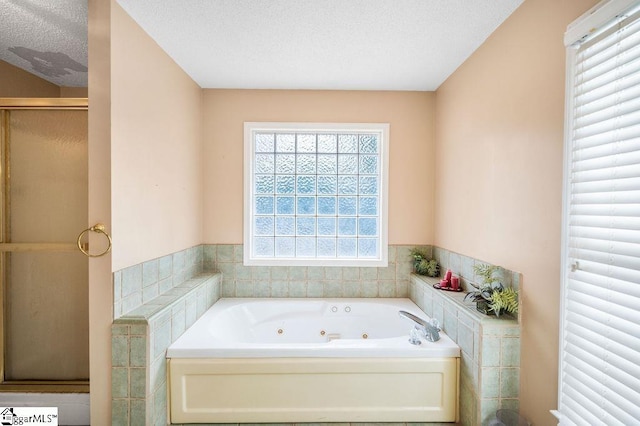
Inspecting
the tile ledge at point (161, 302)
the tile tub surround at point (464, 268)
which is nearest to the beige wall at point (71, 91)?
the tile ledge at point (161, 302)

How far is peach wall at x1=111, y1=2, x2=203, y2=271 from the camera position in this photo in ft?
5.39

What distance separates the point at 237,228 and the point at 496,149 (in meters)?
2.15

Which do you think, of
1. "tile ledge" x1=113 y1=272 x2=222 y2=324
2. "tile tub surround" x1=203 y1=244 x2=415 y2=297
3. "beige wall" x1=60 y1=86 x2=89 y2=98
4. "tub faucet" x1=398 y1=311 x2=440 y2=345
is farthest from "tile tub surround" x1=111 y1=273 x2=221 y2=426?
"beige wall" x1=60 y1=86 x2=89 y2=98

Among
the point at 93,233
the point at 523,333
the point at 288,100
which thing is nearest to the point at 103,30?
the point at 93,233

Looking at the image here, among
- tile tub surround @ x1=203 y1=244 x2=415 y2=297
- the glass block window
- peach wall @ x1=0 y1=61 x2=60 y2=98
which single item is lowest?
tile tub surround @ x1=203 y1=244 x2=415 y2=297

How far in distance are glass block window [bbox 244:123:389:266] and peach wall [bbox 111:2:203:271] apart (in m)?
0.62

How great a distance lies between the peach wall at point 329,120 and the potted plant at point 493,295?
Answer: 3.33 ft

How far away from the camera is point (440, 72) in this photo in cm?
240

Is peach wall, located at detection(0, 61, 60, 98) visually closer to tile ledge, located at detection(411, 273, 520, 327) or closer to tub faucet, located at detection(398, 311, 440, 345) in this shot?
tub faucet, located at detection(398, 311, 440, 345)

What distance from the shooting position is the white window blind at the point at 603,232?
1015 millimetres

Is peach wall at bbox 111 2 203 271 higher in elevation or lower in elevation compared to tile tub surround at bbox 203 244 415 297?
higher

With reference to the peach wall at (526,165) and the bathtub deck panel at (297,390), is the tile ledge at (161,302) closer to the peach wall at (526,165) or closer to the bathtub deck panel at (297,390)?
the bathtub deck panel at (297,390)

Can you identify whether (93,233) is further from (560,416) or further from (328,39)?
(560,416)

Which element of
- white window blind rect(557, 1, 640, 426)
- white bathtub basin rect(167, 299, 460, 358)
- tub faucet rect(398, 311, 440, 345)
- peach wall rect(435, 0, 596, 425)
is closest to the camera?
white window blind rect(557, 1, 640, 426)
